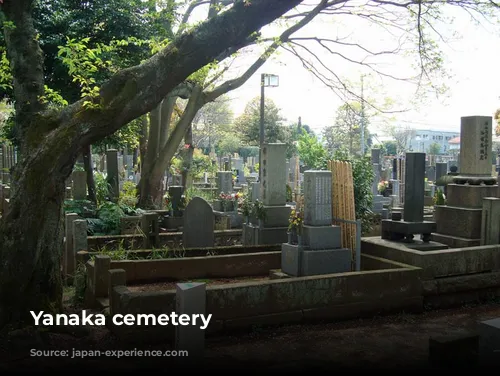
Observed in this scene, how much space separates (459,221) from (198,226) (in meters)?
5.25

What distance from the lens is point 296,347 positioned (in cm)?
629

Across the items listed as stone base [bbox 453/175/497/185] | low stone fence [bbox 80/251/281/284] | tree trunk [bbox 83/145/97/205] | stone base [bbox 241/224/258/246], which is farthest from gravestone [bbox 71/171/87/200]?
stone base [bbox 453/175/497/185]

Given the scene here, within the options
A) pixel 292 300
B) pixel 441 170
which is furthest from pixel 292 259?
pixel 441 170

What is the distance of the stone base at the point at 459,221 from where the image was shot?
10.1 metres

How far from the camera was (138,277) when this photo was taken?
8.27 metres

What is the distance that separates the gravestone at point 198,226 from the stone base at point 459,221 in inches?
188

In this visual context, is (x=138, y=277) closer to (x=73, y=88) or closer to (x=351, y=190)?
(x=351, y=190)

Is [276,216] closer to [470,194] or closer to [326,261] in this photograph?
[326,261]

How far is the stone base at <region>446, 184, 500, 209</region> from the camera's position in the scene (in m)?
10.2

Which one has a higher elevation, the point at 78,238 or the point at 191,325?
the point at 78,238

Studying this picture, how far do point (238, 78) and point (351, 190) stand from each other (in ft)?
29.6

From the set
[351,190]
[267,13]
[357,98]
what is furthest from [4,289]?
[357,98]

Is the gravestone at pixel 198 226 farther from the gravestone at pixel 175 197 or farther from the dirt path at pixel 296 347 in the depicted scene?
the dirt path at pixel 296 347

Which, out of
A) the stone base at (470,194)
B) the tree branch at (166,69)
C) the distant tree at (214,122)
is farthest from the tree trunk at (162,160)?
the distant tree at (214,122)
